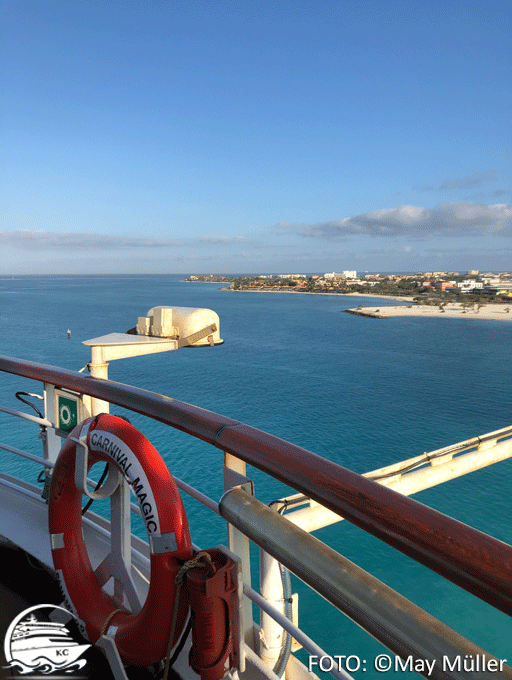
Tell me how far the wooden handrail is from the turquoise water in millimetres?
8612

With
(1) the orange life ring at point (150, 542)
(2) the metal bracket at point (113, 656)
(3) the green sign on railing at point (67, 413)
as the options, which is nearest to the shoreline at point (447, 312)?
(3) the green sign on railing at point (67, 413)

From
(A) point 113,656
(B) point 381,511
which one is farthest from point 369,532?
(A) point 113,656

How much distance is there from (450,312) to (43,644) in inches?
2734

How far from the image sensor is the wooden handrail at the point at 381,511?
1.74 ft

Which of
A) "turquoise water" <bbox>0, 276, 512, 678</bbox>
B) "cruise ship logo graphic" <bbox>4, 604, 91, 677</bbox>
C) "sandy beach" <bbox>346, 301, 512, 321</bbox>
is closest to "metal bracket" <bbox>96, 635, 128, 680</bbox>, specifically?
"cruise ship logo graphic" <bbox>4, 604, 91, 677</bbox>

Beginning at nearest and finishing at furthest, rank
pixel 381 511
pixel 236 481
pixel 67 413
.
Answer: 1. pixel 381 511
2. pixel 236 481
3. pixel 67 413

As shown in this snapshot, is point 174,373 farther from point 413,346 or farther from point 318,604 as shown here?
point 413,346

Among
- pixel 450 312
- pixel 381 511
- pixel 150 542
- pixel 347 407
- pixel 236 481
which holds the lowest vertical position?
pixel 347 407

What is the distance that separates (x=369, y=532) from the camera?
671 mm

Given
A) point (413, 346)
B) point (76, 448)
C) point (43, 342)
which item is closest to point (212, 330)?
point (76, 448)

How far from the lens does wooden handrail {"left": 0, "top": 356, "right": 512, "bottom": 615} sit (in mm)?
530

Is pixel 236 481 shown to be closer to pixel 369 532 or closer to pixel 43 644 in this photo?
pixel 369 532

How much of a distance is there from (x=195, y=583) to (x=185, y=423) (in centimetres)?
34

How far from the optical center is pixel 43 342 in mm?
32594
